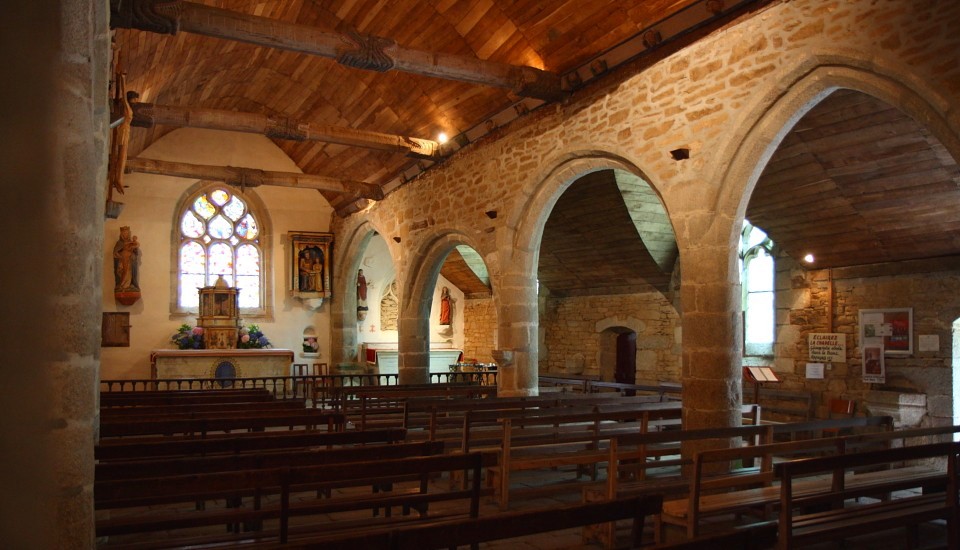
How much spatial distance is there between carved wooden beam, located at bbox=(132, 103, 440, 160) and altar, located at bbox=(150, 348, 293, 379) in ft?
17.8

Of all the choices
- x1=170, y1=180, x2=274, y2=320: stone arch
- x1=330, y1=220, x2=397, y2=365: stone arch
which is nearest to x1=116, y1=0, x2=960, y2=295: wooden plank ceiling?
x1=170, y1=180, x2=274, y2=320: stone arch

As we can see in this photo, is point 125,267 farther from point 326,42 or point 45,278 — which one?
point 45,278

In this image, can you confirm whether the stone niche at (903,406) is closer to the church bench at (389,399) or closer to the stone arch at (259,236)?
the church bench at (389,399)

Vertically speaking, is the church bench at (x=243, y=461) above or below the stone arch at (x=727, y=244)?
below

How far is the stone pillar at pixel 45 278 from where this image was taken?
8.46ft

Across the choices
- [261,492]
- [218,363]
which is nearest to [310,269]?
[218,363]

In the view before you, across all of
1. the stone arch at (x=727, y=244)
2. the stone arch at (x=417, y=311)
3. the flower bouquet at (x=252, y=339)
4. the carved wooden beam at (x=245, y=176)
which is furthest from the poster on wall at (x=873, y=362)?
the flower bouquet at (x=252, y=339)

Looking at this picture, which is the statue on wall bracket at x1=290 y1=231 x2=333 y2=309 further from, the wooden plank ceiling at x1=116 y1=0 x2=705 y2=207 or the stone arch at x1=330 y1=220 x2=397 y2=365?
the wooden plank ceiling at x1=116 y1=0 x2=705 y2=207

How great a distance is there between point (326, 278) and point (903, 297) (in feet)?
38.2

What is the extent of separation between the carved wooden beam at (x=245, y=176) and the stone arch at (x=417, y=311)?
2104 mm

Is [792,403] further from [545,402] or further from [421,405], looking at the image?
[421,405]

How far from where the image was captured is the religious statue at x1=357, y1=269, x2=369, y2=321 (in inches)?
691

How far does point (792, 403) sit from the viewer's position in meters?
10.2

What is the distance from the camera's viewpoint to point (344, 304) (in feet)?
55.0
